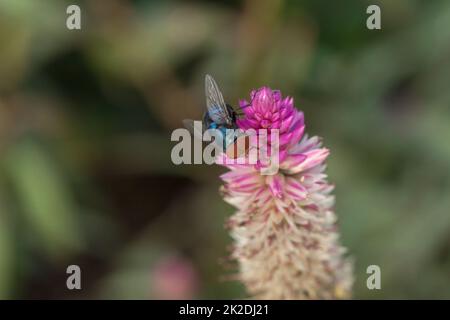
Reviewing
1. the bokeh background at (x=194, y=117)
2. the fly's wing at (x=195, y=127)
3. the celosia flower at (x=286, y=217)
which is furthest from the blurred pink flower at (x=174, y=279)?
the fly's wing at (x=195, y=127)

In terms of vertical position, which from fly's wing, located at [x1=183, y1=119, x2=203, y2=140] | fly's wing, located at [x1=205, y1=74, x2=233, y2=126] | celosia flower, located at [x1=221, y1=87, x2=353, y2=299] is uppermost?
fly's wing, located at [x1=205, y1=74, x2=233, y2=126]

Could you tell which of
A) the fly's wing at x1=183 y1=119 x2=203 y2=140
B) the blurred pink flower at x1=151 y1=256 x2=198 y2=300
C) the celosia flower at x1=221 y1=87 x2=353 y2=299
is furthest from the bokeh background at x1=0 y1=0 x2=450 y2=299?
the fly's wing at x1=183 y1=119 x2=203 y2=140

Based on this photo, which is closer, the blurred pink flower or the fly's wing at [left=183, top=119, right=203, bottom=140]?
the fly's wing at [left=183, top=119, right=203, bottom=140]

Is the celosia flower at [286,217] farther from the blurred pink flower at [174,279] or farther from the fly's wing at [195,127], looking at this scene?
the blurred pink flower at [174,279]

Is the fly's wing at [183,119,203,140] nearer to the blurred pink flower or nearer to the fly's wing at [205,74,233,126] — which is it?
the fly's wing at [205,74,233,126]

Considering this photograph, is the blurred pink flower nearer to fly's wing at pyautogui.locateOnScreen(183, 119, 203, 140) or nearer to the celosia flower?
the celosia flower

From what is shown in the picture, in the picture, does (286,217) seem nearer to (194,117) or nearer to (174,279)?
(174,279)

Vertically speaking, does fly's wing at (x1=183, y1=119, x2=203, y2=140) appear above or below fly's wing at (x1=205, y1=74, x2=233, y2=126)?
below

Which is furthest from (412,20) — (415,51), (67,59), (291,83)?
(67,59)
